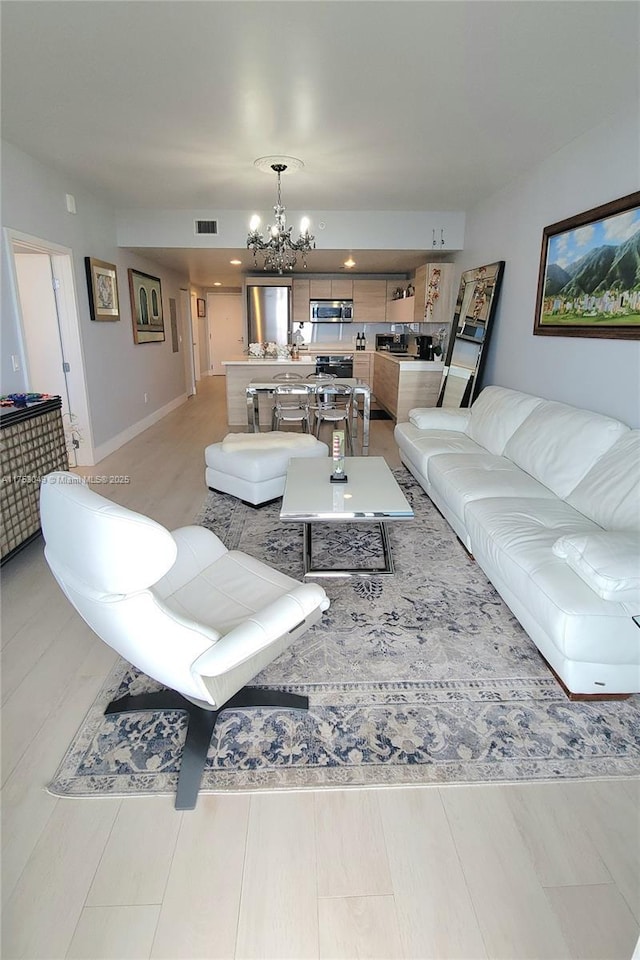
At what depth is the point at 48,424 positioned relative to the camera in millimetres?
→ 3207

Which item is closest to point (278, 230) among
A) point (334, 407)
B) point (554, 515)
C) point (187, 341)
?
point (334, 407)

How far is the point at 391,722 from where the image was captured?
1.74 metres

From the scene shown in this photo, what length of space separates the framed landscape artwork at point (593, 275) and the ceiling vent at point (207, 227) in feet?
11.5

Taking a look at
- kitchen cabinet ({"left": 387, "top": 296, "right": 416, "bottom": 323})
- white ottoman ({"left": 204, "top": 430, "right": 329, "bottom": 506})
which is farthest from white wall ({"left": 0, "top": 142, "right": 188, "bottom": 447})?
kitchen cabinet ({"left": 387, "top": 296, "right": 416, "bottom": 323})

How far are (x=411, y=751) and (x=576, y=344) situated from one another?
9.48ft

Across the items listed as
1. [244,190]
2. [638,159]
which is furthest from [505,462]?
[244,190]

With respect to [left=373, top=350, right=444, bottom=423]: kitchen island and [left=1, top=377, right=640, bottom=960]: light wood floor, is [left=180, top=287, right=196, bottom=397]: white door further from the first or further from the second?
[left=1, top=377, right=640, bottom=960]: light wood floor

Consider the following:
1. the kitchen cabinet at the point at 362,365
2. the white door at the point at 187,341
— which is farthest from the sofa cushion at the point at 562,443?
the white door at the point at 187,341

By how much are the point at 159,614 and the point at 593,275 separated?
3.26 meters

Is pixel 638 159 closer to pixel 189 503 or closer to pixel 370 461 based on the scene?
pixel 370 461

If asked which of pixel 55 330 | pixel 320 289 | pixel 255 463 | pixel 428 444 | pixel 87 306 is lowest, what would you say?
pixel 255 463

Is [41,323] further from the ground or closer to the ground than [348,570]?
further from the ground

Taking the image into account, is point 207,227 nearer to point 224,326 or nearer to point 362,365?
point 362,365

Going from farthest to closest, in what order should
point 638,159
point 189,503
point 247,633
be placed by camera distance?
point 189,503 → point 638,159 → point 247,633
